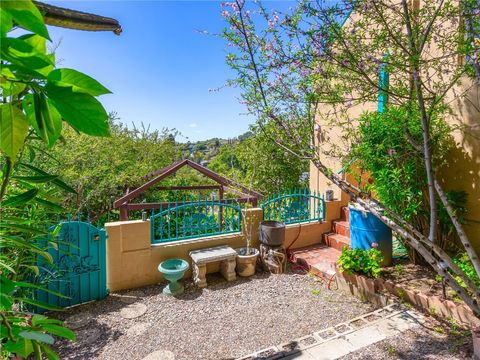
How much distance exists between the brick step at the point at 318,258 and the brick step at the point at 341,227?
49 cm

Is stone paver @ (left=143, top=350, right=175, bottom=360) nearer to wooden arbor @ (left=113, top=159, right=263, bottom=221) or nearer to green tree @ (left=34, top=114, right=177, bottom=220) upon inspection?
wooden arbor @ (left=113, top=159, right=263, bottom=221)

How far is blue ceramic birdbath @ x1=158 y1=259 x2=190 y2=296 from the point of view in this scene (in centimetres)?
483

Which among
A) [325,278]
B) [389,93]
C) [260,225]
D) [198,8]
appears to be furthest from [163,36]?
[325,278]

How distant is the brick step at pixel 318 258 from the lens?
5460 mm

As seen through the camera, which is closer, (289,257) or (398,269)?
(398,269)

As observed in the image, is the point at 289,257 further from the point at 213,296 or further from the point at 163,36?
the point at 163,36

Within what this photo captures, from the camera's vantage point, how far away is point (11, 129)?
0.51m

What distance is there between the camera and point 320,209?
7059 millimetres

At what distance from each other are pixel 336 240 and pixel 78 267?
17.0 ft

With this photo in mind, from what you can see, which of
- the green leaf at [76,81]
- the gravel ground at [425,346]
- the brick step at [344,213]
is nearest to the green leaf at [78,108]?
the green leaf at [76,81]

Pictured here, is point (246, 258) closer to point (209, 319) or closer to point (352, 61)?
point (209, 319)

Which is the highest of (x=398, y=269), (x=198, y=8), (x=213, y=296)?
(x=198, y=8)

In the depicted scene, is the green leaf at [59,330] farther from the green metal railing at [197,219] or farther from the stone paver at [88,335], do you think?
the green metal railing at [197,219]

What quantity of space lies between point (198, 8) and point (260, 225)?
407cm
